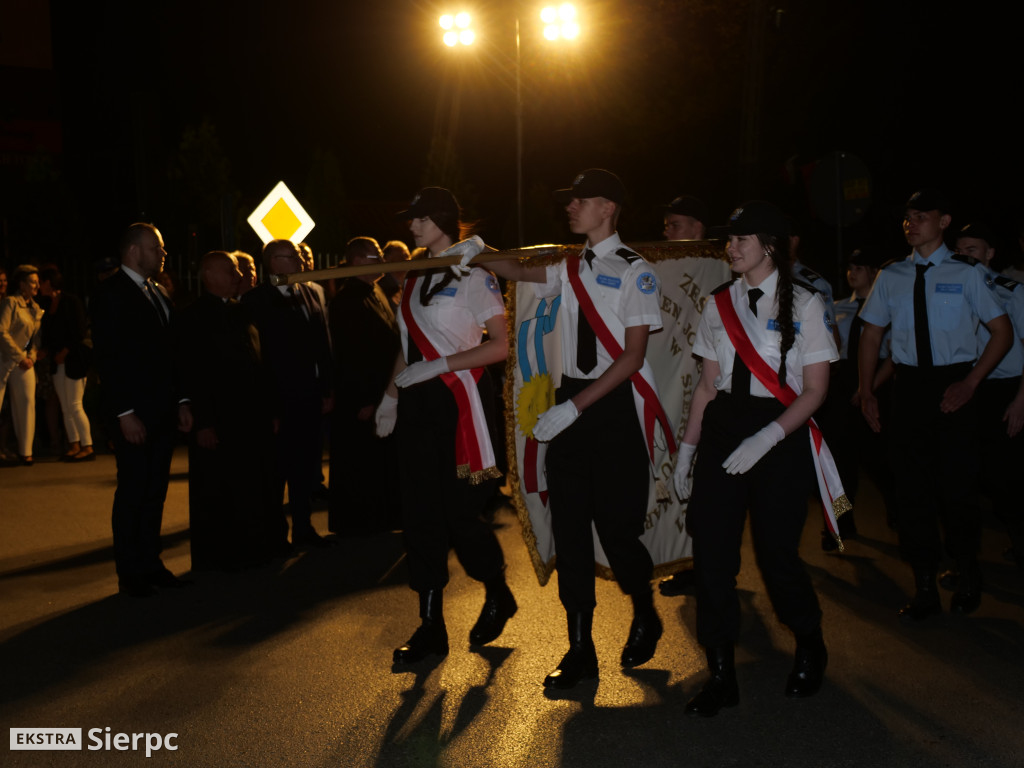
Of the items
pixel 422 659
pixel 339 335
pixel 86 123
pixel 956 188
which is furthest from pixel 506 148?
pixel 422 659

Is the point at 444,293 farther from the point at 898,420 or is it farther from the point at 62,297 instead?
the point at 62,297

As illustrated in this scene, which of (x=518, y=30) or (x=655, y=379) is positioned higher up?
(x=518, y=30)

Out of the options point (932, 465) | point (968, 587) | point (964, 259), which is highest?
point (964, 259)

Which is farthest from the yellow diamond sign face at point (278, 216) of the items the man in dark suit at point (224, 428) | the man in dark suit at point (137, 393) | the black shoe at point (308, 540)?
the man in dark suit at point (137, 393)

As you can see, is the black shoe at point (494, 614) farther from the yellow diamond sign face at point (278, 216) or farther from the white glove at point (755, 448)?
the yellow diamond sign face at point (278, 216)

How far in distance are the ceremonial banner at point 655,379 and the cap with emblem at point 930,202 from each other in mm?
1001

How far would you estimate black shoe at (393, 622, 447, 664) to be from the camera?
4.88 meters

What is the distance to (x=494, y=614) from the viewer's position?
17.3ft

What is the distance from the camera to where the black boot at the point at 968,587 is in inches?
220

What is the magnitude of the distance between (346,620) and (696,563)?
81.3 inches

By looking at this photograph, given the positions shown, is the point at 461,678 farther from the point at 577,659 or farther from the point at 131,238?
the point at 131,238

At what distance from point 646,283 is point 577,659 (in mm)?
1610

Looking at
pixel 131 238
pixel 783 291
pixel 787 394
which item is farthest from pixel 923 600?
pixel 131 238

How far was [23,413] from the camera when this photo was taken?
35.4 ft
